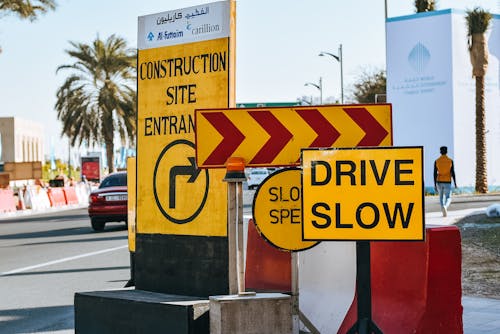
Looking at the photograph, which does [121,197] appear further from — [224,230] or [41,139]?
[41,139]

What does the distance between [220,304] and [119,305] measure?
121cm

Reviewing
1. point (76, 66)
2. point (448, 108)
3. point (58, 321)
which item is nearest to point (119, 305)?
point (58, 321)

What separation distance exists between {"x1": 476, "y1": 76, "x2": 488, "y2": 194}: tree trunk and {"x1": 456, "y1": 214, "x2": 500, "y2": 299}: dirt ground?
69.7 feet

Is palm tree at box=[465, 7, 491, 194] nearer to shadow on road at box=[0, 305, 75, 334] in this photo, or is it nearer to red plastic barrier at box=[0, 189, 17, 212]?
red plastic barrier at box=[0, 189, 17, 212]

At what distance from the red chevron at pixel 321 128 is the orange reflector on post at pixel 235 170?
0.53 metres

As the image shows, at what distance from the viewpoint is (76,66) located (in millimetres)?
51062

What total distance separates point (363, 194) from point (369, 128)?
3.46ft

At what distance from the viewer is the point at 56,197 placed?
4597cm

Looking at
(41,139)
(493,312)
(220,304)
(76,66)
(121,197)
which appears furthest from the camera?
(41,139)

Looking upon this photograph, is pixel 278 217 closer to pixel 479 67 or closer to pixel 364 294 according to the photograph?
pixel 364 294

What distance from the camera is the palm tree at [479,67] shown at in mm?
42562

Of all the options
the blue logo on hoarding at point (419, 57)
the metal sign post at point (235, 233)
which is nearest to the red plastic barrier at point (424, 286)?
the metal sign post at point (235, 233)

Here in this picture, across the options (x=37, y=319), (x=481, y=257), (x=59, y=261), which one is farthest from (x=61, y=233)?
(x=37, y=319)

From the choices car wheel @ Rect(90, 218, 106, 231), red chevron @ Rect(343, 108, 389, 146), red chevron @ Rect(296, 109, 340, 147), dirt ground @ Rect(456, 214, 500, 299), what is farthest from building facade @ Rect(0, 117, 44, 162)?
red chevron @ Rect(343, 108, 389, 146)
